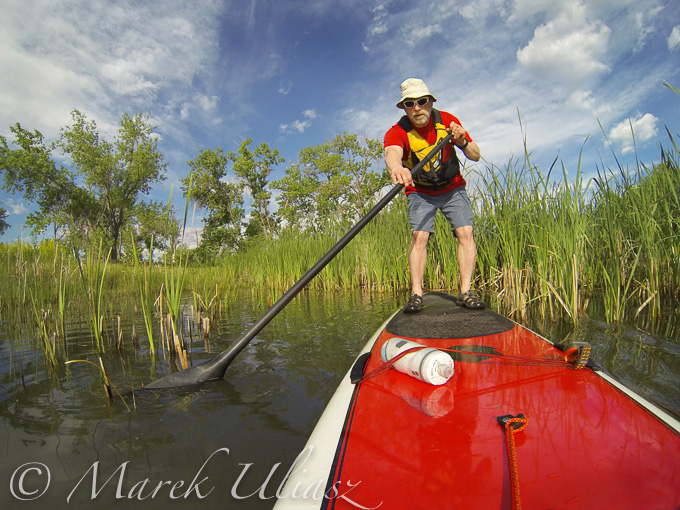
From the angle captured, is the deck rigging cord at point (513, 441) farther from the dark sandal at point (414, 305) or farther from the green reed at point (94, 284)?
the green reed at point (94, 284)

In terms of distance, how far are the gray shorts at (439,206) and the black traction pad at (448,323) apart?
91 cm

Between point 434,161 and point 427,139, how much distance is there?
345mm

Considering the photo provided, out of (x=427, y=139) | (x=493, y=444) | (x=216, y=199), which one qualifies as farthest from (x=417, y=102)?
(x=216, y=199)

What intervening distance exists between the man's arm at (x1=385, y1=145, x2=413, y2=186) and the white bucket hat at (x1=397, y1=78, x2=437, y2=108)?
17.9 inches

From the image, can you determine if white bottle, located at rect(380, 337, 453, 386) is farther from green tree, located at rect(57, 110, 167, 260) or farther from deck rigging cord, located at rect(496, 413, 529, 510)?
green tree, located at rect(57, 110, 167, 260)

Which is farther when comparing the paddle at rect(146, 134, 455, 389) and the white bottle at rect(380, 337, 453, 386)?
the paddle at rect(146, 134, 455, 389)

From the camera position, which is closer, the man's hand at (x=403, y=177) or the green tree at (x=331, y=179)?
the man's hand at (x=403, y=177)

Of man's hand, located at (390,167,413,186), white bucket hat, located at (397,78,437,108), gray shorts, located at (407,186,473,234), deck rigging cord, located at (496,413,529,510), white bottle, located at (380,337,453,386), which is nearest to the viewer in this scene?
deck rigging cord, located at (496,413,529,510)

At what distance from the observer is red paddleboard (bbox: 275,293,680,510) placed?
0.93m

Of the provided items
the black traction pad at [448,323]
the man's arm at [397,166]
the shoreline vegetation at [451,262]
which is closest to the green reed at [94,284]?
the shoreline vegetation at [451,262]

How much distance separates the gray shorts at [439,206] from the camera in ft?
12.2

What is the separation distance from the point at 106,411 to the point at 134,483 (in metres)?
0.82

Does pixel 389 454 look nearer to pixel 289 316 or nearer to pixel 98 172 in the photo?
pixel 289 316

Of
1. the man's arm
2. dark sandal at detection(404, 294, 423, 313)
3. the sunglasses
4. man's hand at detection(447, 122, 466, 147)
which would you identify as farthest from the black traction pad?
the sunglasses
